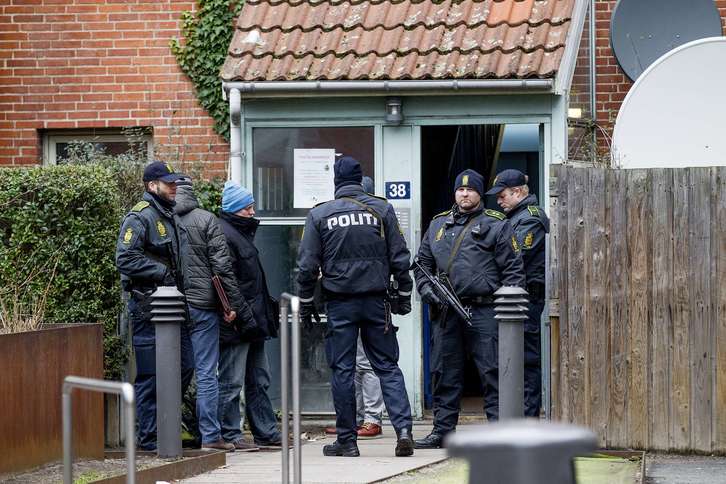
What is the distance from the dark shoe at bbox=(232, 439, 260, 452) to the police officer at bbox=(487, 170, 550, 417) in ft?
6.39

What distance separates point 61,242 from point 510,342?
10.5 feet

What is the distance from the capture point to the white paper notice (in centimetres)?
1068

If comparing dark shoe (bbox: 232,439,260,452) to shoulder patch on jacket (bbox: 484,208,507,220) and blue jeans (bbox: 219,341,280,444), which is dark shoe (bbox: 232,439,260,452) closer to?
blue jeans (bbox: 219,341,280,444)

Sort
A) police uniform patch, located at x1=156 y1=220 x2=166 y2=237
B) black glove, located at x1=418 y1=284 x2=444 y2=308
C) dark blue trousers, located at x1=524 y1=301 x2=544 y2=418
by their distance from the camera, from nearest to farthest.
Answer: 1. police uniform patch, located at x1=156 y1=220 x2=166 y2=237
2. black glove, located at x1=418 y1=284 x2=444 y2=308
3. dark blue trousers, located at x1=524 y1=301 x2=544 y2=418

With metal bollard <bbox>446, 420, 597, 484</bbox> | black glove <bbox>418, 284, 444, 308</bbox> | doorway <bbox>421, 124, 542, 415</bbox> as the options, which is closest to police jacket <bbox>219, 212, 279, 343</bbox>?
black glove <bbox>418, 284, 444, 308</bbox>

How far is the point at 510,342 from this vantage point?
775cm

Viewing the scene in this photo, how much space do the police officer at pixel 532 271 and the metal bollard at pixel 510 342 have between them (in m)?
1.53

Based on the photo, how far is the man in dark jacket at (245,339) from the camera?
29.8 ft

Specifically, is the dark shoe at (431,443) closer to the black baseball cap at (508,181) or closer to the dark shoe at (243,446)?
the dark shoe at (243,446)

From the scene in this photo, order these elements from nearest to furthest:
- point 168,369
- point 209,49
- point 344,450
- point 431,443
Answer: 1. point 168,369
2. point 344,450
3. point 431,443
4. point 209,49

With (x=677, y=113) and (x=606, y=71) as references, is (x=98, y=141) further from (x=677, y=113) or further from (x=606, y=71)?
(x=677, y=113)

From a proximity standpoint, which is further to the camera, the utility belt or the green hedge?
the utility belt

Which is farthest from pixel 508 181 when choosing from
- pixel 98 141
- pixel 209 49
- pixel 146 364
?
pixel 98 141

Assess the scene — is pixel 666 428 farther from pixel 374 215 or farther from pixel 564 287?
pixel 374 215
